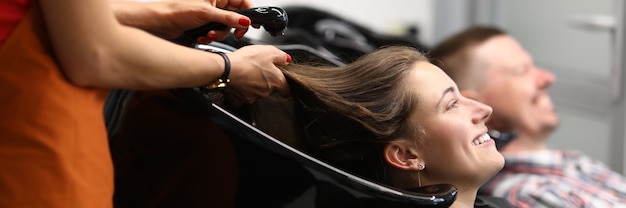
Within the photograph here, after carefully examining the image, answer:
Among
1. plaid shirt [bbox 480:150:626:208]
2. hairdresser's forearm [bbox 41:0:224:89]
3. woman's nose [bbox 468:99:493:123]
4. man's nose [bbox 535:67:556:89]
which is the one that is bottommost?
plaid shirt [bbox 480:150:626:208]

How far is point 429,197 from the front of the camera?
113cm

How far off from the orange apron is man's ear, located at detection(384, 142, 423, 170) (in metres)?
0.48

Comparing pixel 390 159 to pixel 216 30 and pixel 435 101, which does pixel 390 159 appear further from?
pixel 216 30

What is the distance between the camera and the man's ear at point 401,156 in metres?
1.28

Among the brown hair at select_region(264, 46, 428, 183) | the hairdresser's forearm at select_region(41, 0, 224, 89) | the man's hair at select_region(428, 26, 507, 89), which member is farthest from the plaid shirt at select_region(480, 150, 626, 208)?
the hairdresser's forearm at select_region(41, 0, 224, 89)

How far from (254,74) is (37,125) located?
12.2 inches

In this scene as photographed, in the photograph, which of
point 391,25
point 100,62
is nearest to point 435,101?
point 100,62

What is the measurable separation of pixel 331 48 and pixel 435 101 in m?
0.84

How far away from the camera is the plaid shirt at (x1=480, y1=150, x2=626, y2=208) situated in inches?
68.9

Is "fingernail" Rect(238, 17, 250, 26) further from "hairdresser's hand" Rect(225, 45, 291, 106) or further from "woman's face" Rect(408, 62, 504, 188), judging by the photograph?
"woman's face" Rect(408, 62, 504, 188)

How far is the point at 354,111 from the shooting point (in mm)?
1258

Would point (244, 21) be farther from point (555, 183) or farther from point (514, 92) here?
point (514, 92)

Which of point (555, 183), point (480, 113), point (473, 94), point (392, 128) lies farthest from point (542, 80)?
point (392, 128)

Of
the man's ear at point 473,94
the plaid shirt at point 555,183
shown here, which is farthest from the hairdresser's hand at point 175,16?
the man's ear at point 473,94
